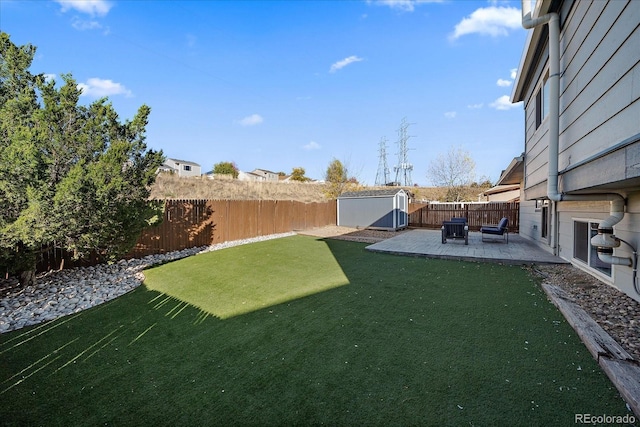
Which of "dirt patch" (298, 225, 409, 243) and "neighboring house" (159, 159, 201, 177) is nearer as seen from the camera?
"dirt patch" (298, 225, 409, 243)

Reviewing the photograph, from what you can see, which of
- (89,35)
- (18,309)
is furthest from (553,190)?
(89,35)

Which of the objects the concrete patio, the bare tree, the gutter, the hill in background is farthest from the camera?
the bare tree

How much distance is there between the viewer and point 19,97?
4.04 meters

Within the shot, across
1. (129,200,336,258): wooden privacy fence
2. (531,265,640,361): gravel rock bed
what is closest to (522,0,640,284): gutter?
(531,265,640,361): gravel rock bed

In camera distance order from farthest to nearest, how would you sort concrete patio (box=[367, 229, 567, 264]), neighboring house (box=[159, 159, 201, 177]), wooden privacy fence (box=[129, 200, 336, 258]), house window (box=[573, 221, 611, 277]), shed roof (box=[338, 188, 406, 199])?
neighboring house (box=[159, 159, 201, 177]) → shed roof (box=[338, 188, 406, 199]) → wooden privacy fence (box=[129, 200, 336, 258]) → concrete patio (box=[367, 229, 567, 264]) → house window (box=[573, 221, 611, 277])

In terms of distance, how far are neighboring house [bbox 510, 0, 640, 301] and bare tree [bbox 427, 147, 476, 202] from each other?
675 inches

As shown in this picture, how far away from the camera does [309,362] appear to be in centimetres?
238

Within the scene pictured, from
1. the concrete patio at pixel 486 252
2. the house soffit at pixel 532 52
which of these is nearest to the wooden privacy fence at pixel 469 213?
the concrete patio at pixel 486 252

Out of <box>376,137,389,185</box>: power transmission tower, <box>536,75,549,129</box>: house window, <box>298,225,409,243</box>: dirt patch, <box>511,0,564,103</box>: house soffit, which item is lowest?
<box>298,225,409,243</box>: dirt patch

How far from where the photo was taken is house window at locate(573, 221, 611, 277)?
4285 millimetres

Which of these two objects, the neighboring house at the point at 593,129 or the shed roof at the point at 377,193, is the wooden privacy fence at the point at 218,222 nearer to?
the shed roof at the point at 377,193

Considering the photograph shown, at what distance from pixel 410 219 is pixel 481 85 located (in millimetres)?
7207

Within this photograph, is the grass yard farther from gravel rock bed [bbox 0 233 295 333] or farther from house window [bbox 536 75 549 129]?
house window [bbox 536 75 549 129]

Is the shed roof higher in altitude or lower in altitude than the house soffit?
lower
